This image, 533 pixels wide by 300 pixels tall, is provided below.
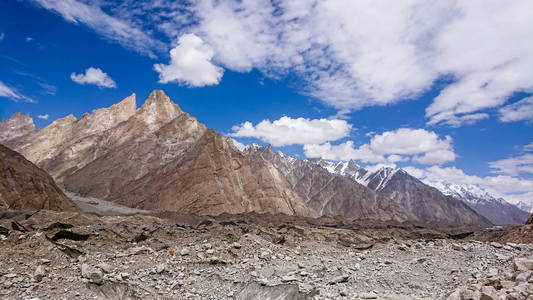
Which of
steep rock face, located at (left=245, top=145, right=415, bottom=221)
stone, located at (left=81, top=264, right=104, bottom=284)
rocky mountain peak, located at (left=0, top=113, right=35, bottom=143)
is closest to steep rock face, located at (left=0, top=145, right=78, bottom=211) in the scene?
stone, located at (left=81, top=264, right=104, bottom=284)

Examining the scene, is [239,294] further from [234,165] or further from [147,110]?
[147,110]

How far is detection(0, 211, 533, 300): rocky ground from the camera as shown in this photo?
9.59 metres

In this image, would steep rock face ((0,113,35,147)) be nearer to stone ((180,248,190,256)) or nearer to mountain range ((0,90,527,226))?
mountain range ((0,90,527,226))

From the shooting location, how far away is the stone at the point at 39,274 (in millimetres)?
9773

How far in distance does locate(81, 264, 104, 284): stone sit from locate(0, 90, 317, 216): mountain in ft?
236

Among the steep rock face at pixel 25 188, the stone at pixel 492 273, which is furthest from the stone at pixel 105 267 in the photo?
the steep rock face at pixel 25 188

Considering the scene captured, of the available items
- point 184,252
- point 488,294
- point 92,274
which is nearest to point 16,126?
point 184,252

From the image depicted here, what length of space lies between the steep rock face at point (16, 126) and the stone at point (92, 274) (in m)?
203

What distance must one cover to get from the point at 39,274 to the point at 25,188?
160 feet

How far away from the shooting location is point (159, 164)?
10506 cm

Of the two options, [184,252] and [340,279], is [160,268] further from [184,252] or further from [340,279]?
[340,279]

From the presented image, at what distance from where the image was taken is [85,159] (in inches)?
4715

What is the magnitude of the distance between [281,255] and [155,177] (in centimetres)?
8803

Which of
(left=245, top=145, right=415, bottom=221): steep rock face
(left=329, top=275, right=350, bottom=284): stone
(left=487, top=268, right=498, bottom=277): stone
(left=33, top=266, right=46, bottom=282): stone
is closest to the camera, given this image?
(left=33, top=266, right=46, bottom=282): stone
